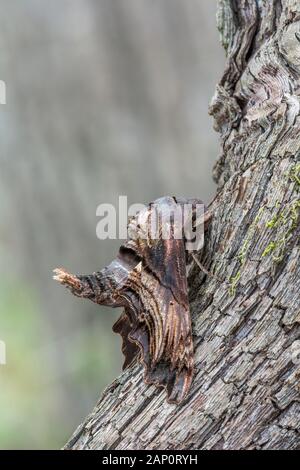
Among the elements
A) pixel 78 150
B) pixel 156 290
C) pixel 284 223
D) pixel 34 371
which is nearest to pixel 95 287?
pixel 156 290

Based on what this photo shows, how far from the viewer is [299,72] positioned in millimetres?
1341

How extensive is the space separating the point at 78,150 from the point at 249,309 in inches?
88.1

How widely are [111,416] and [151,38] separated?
250 centimetres

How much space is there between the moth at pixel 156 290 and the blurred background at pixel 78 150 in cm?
199

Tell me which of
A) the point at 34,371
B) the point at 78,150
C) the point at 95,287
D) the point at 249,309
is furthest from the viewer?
the point at 34,371

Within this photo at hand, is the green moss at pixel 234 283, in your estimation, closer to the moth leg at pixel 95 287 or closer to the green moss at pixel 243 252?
the green moss at pixel 243 252

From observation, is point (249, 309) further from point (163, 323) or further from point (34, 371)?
point (34, 371)

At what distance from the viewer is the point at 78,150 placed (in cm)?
326

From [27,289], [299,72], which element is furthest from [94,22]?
[299,72]

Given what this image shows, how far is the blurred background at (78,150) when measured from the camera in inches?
128

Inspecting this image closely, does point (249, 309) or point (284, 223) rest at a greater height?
point (284, 223)

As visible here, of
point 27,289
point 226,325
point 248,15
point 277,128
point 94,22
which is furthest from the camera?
point 27,289

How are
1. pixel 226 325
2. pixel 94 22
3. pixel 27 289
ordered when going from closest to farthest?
pixel 226 325, pixel 94 22, pixel 27 289
